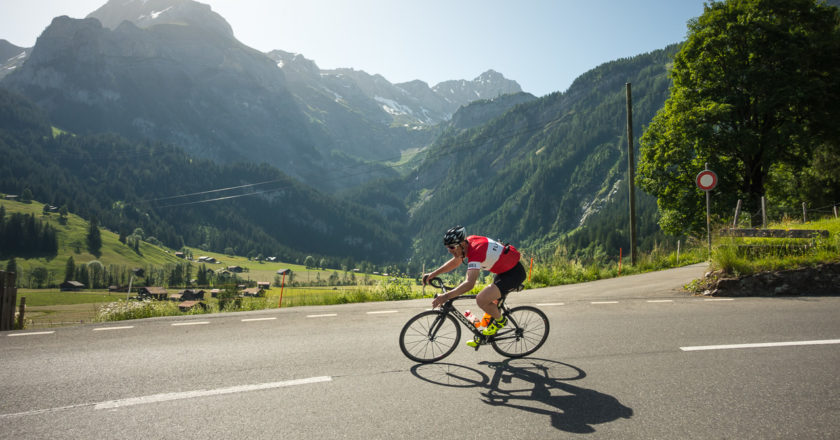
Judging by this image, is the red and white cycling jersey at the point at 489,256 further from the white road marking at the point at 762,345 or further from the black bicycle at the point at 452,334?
the white road marking at the point at 762,345

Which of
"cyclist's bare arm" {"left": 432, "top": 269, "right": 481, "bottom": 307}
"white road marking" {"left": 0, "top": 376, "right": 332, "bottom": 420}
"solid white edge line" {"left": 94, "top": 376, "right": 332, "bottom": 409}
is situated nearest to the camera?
"white road marking" {"left": 0, "top": 376, "right": 332, "bottom": 420}

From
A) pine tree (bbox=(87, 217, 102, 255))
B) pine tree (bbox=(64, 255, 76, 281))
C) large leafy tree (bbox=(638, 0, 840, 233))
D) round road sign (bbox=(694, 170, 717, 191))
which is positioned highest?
large leafy tree (bbox=(638, 0, 840, 233))

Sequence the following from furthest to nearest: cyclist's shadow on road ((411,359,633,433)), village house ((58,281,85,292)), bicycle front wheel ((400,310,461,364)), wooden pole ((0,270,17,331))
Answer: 1. village house ((58,281,85,292))
2. wooden pole ((0,270,17,331))
3. bicycle front wheel ((400,310,461,364))
4. cyclist's shadow on road ((411,359,633,433))

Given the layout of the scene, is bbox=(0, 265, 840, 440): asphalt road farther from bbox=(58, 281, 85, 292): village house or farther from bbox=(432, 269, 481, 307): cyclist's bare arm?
bbox=(58, 281, 85, 292): village house

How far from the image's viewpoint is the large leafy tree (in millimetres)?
21406

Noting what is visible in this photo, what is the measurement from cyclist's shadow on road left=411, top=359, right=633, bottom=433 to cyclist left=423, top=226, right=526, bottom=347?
65 centimetres

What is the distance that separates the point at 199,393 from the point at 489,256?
3.98 m

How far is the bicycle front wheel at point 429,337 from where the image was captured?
614cm

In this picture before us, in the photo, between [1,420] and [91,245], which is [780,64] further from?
[91,245]

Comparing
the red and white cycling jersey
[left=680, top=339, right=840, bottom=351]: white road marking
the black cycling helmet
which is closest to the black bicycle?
the red and white cycling jersey

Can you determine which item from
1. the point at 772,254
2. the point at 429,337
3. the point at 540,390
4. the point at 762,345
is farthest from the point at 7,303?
the point at 772,254

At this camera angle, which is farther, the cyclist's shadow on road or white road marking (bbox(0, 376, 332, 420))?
white road marking (bbox(0, 376, 332, 420))

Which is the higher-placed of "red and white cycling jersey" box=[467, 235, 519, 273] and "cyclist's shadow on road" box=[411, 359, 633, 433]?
"red and white cycling jersey" box=[467, 235, 519, 273]

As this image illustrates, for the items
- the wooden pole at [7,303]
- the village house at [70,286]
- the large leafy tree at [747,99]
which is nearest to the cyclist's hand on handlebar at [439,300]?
the wooden pole at [7,303]
